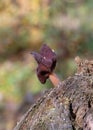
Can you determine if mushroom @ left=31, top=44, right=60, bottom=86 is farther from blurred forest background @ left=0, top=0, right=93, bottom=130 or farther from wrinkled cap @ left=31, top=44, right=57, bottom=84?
blurred forest background @ left=0, top=0, right=93, bottom=130

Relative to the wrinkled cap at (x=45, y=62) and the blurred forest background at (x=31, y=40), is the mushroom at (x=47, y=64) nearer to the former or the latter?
the wrinkled cap at (x=45, y=62)

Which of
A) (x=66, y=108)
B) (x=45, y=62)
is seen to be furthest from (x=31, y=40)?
(x=66, y=108)

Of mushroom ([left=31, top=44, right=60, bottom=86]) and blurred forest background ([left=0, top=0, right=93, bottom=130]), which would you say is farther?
blurred forest background ([left=0, top=0, right=93, bottom=130])

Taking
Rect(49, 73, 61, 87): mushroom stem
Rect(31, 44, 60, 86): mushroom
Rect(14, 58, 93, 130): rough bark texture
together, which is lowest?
Rect(14, 58, 93, 130): rough bark texture

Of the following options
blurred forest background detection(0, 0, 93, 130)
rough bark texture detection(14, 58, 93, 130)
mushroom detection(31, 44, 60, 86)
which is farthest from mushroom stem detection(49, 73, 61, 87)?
blurred forest background detection(0, 0, 93, 130)

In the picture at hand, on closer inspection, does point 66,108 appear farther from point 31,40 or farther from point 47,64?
point 31,40
